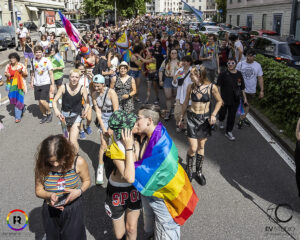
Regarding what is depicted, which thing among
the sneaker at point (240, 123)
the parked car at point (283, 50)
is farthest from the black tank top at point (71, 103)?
the parked car at point (283, 50)

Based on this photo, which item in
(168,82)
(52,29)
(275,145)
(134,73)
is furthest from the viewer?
(52,29)

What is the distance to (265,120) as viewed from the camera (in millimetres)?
8203

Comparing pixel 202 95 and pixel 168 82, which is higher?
pixel 202 95

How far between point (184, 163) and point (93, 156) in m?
1.72

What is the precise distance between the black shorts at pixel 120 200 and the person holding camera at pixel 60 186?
27cm

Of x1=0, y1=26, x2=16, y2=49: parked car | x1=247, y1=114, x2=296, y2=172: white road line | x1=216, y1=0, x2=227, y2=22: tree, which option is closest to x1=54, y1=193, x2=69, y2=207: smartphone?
x1=247, y1=114, x2=296, y2=172: white road line

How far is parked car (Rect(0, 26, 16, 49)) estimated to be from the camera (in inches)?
899

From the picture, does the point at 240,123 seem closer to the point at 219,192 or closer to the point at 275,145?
the point at 275,145

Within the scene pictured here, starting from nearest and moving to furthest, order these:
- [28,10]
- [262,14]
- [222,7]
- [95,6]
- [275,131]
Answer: [275,131], [262,14], [95,6], [28,10], [222,7]

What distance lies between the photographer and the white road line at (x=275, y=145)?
19.6ft

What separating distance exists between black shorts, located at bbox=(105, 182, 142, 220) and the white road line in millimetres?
3588

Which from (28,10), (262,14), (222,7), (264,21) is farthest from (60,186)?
(222,7)

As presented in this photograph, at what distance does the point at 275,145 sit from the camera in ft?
22.5

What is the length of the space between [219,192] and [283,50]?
912 cm
